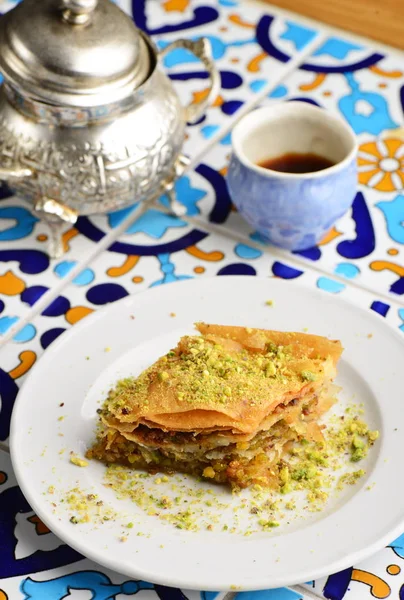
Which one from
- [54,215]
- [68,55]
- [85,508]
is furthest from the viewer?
[54,215]

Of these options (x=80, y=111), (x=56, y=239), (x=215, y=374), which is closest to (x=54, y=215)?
(x=56, y=239)

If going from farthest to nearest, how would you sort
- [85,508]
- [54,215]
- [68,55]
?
[54,215]
[68,55]
[85,508]

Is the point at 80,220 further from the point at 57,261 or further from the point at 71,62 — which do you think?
the point at 71,62

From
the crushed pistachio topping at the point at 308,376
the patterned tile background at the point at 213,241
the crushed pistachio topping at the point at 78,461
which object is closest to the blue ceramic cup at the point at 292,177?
the patterned tile background at the point at 213,241

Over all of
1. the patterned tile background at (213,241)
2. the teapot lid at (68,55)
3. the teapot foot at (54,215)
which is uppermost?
the teapot lid at (68,55)

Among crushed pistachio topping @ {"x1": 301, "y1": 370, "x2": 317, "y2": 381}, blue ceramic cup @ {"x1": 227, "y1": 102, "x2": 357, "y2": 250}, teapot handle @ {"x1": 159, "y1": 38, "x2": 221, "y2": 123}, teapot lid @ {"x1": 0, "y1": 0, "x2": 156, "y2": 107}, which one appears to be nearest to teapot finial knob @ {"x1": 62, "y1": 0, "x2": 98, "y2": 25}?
teapot lid @ {"x1": 0, "y1": 0, "x2": 156, "y2": 107}

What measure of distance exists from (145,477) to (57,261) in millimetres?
452

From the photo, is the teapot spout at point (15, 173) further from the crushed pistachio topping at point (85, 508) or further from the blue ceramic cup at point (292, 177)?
the crushed pistachio topping at point (85, 508)

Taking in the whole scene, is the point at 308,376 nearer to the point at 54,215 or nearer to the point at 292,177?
the point at 292,177

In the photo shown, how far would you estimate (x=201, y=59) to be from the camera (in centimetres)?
141

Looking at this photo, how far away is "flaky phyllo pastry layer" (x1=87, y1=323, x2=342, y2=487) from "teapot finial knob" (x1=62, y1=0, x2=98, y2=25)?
468 millimetres

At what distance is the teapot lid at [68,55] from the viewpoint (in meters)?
1.23

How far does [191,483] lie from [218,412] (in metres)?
0.10

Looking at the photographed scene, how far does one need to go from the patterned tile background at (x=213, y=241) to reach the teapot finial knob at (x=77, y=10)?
314mm
